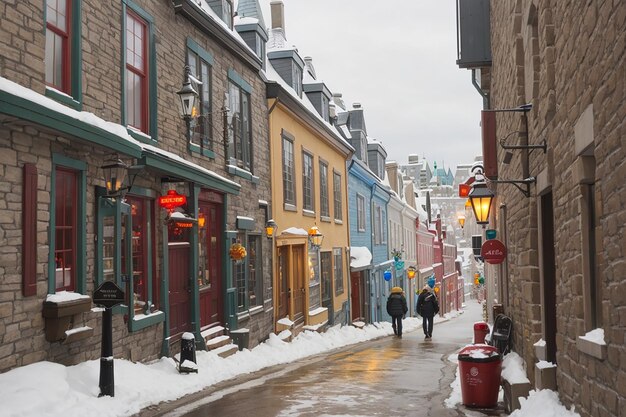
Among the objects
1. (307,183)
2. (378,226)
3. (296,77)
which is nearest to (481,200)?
(307,183)

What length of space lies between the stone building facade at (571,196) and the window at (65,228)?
598cm

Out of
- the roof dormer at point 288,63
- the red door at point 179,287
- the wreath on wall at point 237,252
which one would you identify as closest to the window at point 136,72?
the red door at point 179,287

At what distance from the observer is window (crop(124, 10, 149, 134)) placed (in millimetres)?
11195

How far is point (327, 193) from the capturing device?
24594 mm

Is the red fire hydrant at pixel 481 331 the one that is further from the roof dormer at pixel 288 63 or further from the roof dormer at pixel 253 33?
the roof dormer at pixel 288 63

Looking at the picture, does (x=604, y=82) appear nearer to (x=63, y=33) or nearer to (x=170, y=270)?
(x=63, y=33)

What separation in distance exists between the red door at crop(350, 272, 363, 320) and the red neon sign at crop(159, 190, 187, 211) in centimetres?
1739

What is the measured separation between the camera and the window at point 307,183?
848 inches

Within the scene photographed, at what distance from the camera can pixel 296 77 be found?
22.4 m

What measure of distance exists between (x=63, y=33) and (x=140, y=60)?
7.80ft

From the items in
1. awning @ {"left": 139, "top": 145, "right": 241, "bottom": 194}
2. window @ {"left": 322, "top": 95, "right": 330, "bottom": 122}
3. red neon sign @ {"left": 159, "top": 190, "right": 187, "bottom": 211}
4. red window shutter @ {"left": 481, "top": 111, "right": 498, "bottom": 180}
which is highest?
window @ {"left": 322, "top": 95, "right": 330, "bottom": 122}

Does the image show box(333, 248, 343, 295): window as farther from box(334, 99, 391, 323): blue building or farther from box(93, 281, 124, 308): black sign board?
box(93, 281, 124, 308): black sign board

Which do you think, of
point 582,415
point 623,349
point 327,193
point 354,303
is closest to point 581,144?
point 623,349

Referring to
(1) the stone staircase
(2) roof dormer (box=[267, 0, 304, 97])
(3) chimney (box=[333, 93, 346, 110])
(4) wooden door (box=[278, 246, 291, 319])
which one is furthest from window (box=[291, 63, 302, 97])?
(3) chimney (box=[333, 93, 346, 110])
